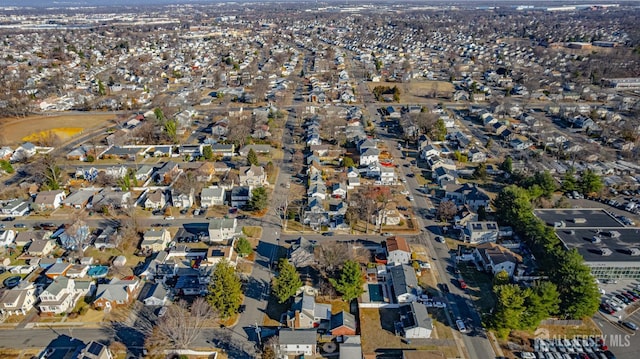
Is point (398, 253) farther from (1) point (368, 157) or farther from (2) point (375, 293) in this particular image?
(1) point (368, 157)

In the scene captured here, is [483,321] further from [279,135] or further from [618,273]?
[279,135]

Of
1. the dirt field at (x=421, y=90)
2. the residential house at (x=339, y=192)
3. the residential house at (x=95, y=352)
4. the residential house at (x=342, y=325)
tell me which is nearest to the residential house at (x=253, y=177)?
the residential house at (x=339, y=192)

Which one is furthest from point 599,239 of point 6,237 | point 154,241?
point 6,237

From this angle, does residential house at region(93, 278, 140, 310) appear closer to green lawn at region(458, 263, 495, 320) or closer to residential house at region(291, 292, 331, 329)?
residential house at region(291, 292, 331, 329)

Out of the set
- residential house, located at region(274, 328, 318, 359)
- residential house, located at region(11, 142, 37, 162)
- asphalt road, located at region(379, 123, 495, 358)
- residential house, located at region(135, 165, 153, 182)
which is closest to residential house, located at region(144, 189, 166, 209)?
residential house, located at region(135, 165, 153, 182)

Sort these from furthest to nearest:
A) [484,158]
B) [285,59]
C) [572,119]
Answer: [285,59] → [572,119] → [484,158]

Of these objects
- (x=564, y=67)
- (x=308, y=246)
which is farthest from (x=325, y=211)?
(x=564, y=67)
